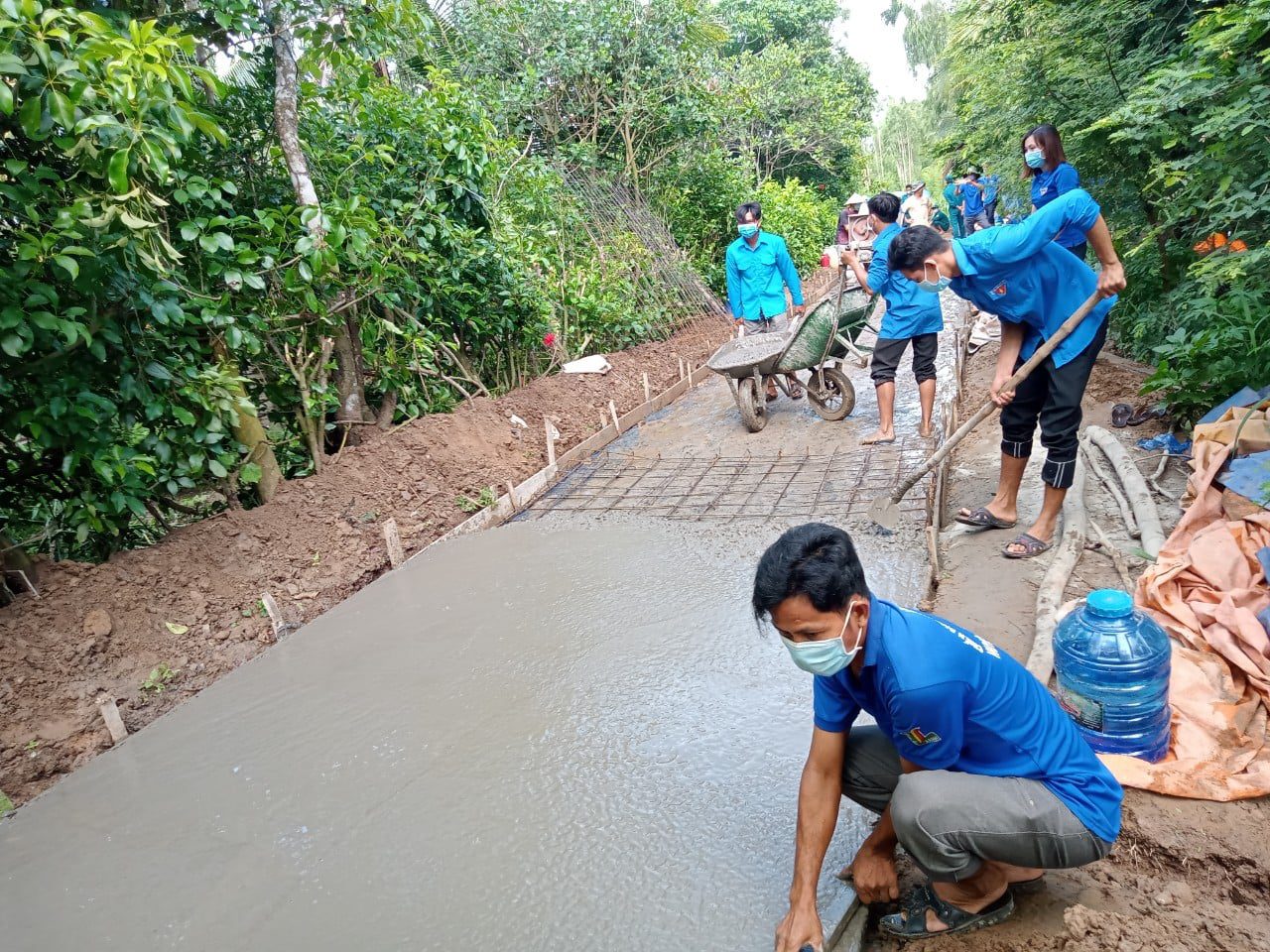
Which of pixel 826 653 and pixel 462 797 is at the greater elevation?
pixel 826 653

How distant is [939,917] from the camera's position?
1822 mm

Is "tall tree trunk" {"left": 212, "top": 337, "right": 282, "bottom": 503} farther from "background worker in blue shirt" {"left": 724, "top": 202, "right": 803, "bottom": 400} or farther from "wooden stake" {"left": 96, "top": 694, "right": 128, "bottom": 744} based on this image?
"background worker in blue shirt" {"left": 724, "top": 202, "right": 803, "bottom": 400}

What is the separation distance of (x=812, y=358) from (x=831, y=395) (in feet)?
1.90

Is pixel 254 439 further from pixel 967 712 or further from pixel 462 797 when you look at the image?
pixel 967 712

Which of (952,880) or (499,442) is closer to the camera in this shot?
(952,880)

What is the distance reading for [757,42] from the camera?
21031 millimetres

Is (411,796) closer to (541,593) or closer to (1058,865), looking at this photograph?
(541,593)

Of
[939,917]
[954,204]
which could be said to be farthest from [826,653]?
[954,204]

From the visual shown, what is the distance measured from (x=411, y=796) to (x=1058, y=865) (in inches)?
73.4

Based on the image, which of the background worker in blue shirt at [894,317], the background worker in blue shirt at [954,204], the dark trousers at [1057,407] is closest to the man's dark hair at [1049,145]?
the background worker in blue shirt at [894,317]

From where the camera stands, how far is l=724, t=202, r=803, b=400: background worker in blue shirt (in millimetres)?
6680

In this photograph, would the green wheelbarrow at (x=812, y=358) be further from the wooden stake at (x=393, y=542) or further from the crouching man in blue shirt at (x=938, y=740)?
the crouching man in blue shirt at (x=938, y=740)

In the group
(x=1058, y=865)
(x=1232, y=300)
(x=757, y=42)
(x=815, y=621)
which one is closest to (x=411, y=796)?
(x=815, y=621)

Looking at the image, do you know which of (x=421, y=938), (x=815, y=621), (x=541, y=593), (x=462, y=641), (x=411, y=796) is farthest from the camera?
(x=541, y=593)
